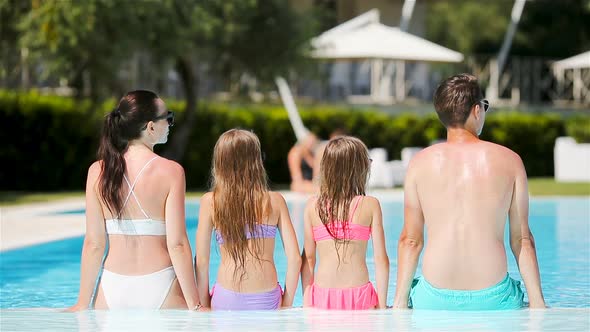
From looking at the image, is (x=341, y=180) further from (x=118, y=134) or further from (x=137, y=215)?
(x=118, y=134)

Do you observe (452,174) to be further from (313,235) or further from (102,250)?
(102,250)

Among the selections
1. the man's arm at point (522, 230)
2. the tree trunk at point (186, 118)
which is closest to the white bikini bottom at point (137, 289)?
the man's arm at point (522, 230)

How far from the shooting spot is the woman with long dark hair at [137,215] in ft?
18.2

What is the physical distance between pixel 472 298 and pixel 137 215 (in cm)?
172

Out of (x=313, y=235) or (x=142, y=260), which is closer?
(x=142, y=260)

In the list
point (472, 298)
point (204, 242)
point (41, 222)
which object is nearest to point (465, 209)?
point (472, 298)

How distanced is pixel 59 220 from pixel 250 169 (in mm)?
10324

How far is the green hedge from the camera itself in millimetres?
22969

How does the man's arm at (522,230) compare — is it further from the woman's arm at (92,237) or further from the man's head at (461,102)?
the woman's arm at (92,237)

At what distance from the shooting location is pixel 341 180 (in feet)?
19.3

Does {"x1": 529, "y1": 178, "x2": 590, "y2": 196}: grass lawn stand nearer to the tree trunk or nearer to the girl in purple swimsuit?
the tree trunk

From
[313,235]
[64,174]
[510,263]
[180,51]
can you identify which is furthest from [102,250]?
[64,174]

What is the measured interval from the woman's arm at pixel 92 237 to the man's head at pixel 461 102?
1.75m

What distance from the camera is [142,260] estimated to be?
18.5 ft
